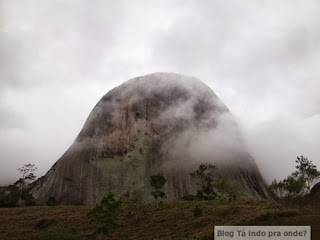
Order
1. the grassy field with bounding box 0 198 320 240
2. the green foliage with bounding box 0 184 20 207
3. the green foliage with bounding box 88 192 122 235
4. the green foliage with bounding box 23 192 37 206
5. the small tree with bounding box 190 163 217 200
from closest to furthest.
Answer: the grassy field with bounding box 0 198 320 240 < the green foliage with bounding box 88 192 122 235 < the small tree with bounding box 190 163 217 200 < the green foliage with bounding box 23 192 37 206 < the green foliage with bounding box 0 184 20 207

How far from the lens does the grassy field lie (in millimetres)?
33750

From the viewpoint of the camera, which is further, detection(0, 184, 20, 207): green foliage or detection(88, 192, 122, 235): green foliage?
detection(0, 184, 20, 207): green foliage

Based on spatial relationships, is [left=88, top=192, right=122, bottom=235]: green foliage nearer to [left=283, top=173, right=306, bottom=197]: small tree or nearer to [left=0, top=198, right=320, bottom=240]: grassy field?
[left=0, top=198, right=320, bottom=240]: grassy field

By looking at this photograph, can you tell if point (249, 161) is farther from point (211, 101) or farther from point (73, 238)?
point (73, 238)

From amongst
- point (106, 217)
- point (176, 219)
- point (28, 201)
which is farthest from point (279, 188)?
point (28, 201)

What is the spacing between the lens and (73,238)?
36.0m

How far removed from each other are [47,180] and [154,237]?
10305cm

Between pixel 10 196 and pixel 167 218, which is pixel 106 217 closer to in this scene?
pixel 167 218

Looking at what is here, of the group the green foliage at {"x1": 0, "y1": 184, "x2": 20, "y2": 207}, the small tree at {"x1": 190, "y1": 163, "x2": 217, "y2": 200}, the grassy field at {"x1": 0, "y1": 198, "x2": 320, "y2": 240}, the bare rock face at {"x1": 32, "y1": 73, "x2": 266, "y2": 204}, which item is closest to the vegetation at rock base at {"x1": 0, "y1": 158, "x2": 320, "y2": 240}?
the grassy field at {"x1": 0, "y1": 198, "x2": 320, "y2": 240}

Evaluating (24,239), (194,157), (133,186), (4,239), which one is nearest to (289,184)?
(24,239)

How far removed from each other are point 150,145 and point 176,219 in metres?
91.3

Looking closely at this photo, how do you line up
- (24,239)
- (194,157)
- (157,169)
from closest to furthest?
(24,239) → (157,169) → (194,157)

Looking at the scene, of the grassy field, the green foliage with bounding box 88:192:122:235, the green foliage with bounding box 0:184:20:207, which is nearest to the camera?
the grassy field

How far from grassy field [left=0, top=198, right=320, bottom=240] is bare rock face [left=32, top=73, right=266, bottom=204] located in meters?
52.5
